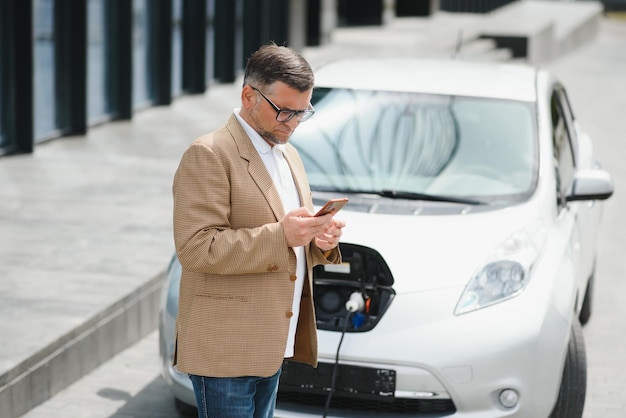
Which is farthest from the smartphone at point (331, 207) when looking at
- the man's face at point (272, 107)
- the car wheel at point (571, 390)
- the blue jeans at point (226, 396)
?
the car wheel at point (571, 390)

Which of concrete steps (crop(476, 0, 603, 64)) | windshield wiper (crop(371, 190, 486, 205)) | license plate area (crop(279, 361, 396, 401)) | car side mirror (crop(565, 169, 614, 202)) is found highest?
car side mirror (crop(565, 169, 614, 202))

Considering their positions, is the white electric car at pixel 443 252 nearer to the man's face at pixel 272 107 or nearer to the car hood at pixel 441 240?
the car hood at pixel 441 240

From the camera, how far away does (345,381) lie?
16.5 ft

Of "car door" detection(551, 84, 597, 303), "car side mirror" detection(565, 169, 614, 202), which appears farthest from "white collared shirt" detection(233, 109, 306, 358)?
"car side mirror" detection(565, 169, 614, 202)

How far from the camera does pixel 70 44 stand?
13.4 meters

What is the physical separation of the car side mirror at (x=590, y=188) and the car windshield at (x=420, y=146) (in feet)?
0.72

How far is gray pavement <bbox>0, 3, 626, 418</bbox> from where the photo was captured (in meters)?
5.92

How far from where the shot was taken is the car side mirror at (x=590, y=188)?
598 cm

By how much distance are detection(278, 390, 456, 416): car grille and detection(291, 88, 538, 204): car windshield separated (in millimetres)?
1197

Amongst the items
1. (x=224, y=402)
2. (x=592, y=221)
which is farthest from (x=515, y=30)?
(x=224, y=402)

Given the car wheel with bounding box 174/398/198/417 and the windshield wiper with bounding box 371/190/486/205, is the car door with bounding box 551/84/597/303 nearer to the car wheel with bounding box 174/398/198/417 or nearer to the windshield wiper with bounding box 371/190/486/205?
the windshield wiper with bounding box 371/190/486/205

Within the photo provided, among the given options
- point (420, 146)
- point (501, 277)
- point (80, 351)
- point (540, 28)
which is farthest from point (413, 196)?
point (540, 28)

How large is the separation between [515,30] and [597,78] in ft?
8.09

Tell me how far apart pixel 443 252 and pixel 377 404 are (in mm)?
742
